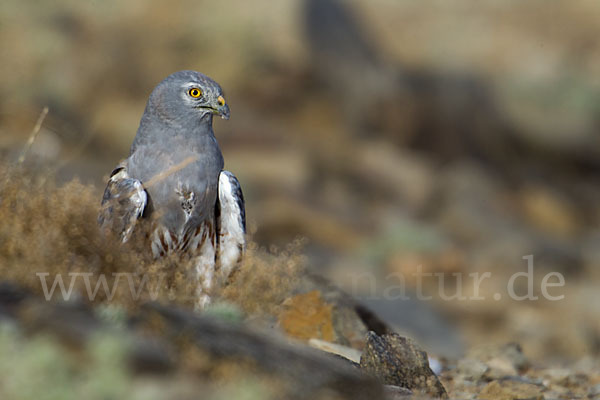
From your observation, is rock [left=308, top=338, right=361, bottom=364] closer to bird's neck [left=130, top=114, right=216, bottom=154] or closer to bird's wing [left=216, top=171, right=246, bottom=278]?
bird's wing [left=216, top=171, right=246, bottom=278]

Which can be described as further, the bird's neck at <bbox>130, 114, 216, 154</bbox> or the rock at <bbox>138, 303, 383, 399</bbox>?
the bird's neck at <bbox>130, 114, 216, 154</bbox>

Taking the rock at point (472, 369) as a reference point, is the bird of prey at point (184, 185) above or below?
above

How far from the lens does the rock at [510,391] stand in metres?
5.57

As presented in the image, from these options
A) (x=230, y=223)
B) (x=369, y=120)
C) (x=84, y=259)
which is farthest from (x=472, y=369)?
(x=369, y=120)

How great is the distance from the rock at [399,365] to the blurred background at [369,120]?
10.3m

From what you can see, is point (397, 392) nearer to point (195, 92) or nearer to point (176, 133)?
point (176, 133)

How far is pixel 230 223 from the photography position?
6.29 m

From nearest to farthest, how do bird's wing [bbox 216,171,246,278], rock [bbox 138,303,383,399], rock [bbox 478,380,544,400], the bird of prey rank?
rock [bbox 138,303,383,399], rock [bbox 478,380,544,400], the bird of prey, bird's wing [bbox 216,171,246,278]

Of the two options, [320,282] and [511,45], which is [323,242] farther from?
[511,45]

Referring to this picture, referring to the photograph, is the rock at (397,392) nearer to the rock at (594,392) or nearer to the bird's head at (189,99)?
the rock at (594,392)

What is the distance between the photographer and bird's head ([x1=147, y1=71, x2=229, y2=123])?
609 cm

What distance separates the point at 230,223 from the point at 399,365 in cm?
193

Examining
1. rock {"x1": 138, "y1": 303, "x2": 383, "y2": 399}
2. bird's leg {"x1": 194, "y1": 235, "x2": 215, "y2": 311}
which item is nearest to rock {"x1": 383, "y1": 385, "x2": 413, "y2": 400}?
rock {"x1": 138, "y1": 303, "x2": 383, "y2": 399}

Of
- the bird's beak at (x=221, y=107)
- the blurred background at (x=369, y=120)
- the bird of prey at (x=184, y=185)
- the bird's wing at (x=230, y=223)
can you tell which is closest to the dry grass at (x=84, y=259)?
the bird of prey at (x=184, y=185)
